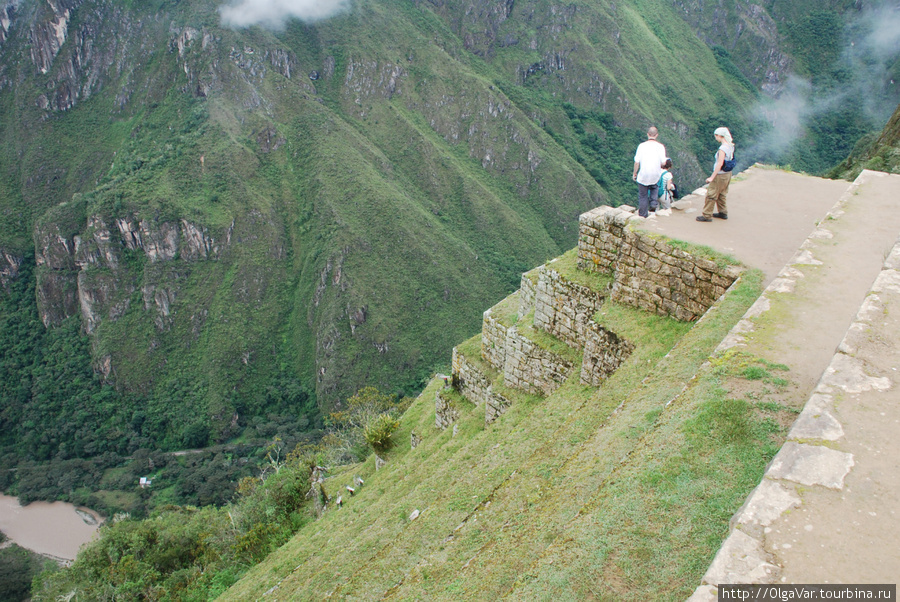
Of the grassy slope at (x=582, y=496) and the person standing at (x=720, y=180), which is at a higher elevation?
the person standing at (x=720, y=180)

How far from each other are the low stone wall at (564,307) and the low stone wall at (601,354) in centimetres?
51

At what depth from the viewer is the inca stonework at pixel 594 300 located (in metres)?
8.98

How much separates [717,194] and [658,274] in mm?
2204

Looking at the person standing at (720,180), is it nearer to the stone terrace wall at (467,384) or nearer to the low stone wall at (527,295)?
the low stone wall at (527,295)

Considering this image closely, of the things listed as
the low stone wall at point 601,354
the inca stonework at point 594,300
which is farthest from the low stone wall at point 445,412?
the low stone wall at point 601,354

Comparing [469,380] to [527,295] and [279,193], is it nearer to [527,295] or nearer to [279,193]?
[527,295]

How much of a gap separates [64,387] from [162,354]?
1633 cm

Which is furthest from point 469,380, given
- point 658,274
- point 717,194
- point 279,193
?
point 279,193

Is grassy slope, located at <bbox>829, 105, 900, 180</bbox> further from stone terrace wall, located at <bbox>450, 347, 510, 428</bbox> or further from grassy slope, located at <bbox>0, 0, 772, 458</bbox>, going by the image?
grassy slope, located at <bbox>0, 0, 772, 458</bbox>

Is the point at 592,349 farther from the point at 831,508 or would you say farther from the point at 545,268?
the point at 831,508

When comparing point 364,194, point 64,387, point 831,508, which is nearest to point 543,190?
point 364,194

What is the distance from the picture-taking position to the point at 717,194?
10047 millimetres

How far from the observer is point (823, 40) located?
164125 millimetres

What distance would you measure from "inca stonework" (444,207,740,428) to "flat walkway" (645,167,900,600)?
0.70 meters
